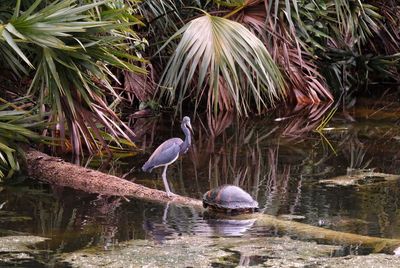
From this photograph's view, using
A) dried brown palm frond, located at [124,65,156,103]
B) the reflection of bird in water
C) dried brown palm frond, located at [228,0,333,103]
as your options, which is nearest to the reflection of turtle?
the reflection of bird in water

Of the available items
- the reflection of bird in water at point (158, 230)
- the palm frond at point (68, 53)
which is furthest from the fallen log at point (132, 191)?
the reflection of bird in water at point (158, 230)

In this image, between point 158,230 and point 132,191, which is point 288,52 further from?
point 158,230

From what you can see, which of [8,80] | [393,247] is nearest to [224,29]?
[8,80]

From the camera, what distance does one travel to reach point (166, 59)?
36.4 ft

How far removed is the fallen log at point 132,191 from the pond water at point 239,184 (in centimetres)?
9

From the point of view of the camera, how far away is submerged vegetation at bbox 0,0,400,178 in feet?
21.9

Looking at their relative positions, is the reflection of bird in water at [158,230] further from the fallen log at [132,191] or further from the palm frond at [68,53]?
the palm frond at [68,53]

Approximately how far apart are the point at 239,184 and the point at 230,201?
116 cm

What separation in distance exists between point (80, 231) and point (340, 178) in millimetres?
2736

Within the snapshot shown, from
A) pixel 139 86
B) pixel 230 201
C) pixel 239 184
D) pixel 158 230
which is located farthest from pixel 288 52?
pixel 158 230

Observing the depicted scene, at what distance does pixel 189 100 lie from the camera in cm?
1140

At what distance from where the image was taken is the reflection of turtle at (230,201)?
5957 mm

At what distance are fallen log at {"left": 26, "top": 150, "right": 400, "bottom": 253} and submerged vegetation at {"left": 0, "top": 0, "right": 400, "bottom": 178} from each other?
0.75ft

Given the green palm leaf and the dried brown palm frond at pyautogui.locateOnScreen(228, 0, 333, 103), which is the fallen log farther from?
the dried brown palm frond at pyautogui.locateOnScreen(228, 0, 333, 103)
